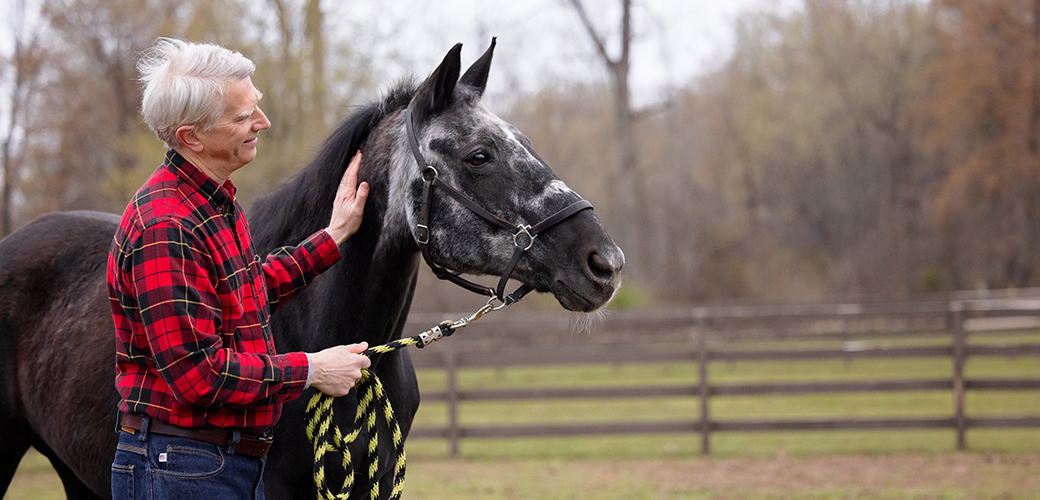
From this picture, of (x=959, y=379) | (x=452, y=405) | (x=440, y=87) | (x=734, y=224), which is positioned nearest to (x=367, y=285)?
(x=440, y=87)

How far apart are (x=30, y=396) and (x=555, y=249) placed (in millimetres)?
2053

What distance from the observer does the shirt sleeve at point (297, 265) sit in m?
2.08

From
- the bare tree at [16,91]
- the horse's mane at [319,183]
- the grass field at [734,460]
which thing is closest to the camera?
the horse's mane at [319,183]

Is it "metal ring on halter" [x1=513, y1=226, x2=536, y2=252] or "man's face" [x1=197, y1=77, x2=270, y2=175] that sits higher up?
"man's face" [x1=197, y1=77, x2=270, y2=175]

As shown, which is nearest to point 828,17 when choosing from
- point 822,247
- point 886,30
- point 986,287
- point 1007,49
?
point 886,30

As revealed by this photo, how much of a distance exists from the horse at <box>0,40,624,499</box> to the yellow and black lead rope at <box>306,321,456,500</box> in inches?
2.8

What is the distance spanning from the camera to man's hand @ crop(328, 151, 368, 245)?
218 cm

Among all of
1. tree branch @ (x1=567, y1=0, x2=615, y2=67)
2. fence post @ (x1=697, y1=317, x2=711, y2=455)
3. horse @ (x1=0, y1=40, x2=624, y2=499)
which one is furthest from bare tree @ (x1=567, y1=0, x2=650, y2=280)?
horse @ (x1=0, y1=40, x2=624, y2=499)

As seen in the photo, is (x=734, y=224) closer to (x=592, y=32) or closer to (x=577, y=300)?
(x=592, y=32)

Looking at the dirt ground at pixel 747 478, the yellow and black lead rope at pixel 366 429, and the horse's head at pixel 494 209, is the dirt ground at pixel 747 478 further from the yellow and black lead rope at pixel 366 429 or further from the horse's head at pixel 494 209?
the horse's head at pixel 494 209

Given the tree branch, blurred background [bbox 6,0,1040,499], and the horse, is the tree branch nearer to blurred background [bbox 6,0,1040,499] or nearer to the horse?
blurred background [bbox 6,0,1040,499]

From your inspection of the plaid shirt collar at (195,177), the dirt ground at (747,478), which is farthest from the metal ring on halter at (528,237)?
the dirt ground at (747,478)

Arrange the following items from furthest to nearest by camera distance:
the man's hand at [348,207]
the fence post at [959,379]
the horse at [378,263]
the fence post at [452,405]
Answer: the fence post at [452,405], the fence post at [959,379], the man's hand at [348,207], the horse at [378,263]

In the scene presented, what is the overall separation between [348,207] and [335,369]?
A: 2.13ft
